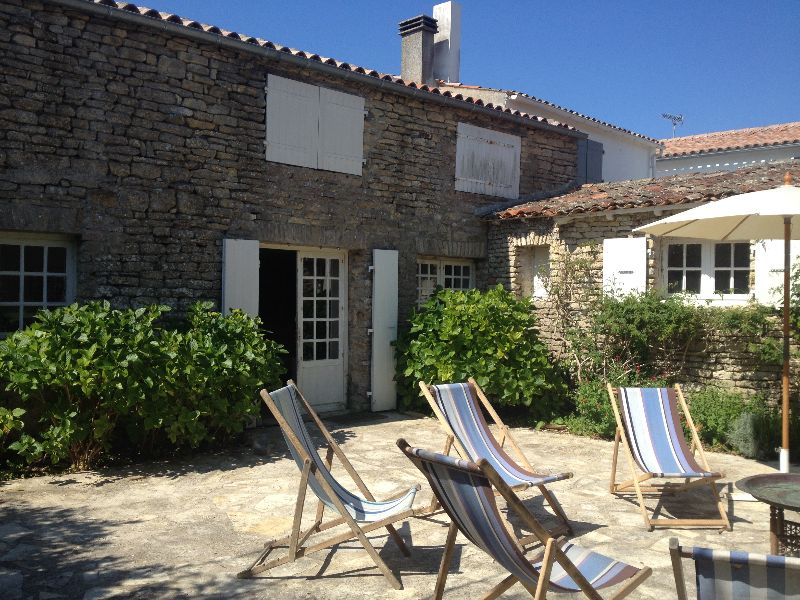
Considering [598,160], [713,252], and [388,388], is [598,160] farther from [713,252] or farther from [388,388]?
[388,388]


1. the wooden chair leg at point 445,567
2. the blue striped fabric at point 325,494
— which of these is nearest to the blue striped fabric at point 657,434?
the blue striped fabric at point 325,494

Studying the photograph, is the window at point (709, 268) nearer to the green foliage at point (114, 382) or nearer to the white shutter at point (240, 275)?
the white shutter at point (240, 275)

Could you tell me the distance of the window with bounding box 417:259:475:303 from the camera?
395 inches

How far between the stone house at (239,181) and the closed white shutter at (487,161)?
0.03m

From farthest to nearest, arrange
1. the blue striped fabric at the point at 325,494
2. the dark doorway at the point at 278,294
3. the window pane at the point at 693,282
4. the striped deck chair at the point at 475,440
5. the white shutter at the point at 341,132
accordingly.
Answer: the dark doorway at the point at 278,294, the window pane at the point at 693,282, the white shutter at the point at 341,132, the striped deck chair at the point at 475,440, the blue striped fabric at the point at 325,494

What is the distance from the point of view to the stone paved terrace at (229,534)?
146 inches

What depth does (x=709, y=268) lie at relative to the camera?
Answer: 8562 millimetres

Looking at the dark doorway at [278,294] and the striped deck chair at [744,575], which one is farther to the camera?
the dark doorway at [278,294]

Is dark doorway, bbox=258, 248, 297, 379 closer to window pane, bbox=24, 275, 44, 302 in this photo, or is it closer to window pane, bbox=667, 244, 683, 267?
window pane, bbox=24, 275, 44, 302

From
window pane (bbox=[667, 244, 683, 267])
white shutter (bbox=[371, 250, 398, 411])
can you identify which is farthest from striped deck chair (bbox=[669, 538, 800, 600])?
window pane (bbox=[667, 244, 683, 267])

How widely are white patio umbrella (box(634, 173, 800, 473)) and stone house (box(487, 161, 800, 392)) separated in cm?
220

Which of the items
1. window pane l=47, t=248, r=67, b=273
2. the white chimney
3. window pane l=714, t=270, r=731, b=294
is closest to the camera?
window pane l=47, t=248, r=67, b=273

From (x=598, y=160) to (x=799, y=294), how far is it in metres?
5.69

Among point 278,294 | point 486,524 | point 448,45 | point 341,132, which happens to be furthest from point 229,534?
point 448,45
